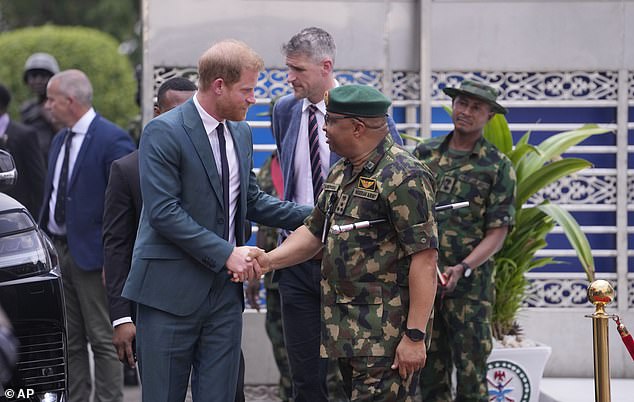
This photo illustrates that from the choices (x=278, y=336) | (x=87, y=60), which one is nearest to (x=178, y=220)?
(x=278, y=336)

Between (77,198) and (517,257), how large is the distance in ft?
9.47

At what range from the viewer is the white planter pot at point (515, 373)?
24.7 feet

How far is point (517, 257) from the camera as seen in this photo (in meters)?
7.79

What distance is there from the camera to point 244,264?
16.5ft

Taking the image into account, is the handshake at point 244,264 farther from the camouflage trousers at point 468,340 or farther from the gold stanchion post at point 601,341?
the camouflage trousers at point 468,340

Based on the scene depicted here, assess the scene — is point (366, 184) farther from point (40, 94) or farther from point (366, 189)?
point (40, 94)

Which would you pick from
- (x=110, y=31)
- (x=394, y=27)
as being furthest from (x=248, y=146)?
(x=110, y=31)

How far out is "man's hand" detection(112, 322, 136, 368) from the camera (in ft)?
18.8

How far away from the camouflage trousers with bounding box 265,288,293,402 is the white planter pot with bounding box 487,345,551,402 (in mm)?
1344

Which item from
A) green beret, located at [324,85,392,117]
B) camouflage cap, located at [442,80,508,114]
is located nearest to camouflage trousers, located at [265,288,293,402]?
camouflage cap, located at [442,80,508,114]

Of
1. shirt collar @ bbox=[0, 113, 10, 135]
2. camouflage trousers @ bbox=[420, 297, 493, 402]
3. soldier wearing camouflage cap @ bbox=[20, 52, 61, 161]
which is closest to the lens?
camouflage trousers @ bbox=[420, 297, 493, 402]

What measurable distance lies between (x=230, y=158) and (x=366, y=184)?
0.68 m

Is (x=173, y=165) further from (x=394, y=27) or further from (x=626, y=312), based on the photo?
(x=626, y=312)

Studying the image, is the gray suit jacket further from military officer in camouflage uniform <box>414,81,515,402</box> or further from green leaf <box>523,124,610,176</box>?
green leaf <box>523,124,610,176</box>
